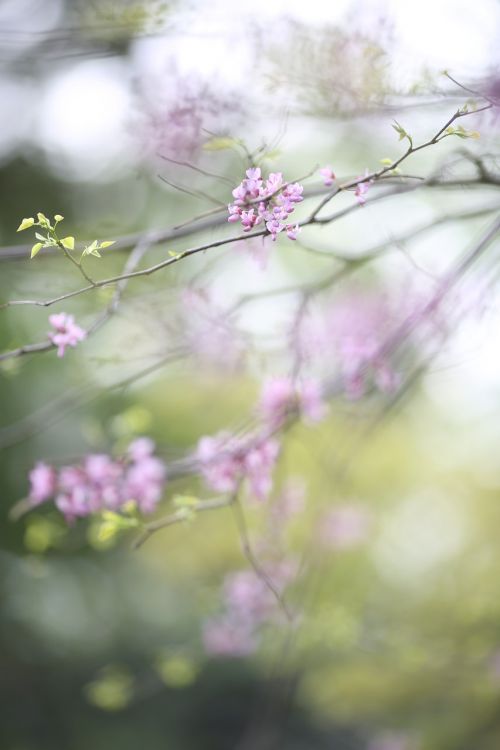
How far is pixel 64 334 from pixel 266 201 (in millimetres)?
469

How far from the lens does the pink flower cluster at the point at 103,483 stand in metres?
1.65

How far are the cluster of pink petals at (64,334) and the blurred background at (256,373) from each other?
263 millimetres

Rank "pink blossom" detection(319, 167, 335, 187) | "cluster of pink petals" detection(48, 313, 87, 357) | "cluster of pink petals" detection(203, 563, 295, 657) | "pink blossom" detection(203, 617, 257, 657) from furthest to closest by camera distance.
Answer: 1. "pink blossom" detection(203, 617, 257, 657)
2. "cluster of pink petals" detection(203, 563, 295, 657)
3. "cluster of pink petals" detection(48, 313, 87, 357)
4. "pink blossom" detection(319, 167, 335, 187)

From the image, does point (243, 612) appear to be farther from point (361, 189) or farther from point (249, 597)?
point (361, 189)

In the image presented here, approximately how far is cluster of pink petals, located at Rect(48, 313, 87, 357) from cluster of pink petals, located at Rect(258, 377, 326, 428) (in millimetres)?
431

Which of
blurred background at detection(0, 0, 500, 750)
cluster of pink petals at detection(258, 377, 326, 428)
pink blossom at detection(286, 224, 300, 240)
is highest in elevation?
blurred background at detection(0, 0, 500, 750)

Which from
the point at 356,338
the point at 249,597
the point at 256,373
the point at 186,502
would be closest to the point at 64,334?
the point at 186,502

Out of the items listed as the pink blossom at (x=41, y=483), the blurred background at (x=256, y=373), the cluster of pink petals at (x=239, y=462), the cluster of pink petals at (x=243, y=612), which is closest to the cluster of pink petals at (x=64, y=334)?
the blurred background at (x=256, y=373)

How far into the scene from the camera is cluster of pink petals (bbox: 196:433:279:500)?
58.7 inches

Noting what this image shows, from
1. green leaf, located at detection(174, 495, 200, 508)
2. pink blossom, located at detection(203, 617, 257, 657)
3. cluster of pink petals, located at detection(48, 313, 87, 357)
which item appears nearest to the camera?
cluster of pink petals, located at detection(48, 313, 87, 357)

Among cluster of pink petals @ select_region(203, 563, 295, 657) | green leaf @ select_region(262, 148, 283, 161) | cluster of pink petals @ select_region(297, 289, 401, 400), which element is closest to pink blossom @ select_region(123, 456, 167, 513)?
cluster of pink petals @ select_region(297, 289, 401, 400)

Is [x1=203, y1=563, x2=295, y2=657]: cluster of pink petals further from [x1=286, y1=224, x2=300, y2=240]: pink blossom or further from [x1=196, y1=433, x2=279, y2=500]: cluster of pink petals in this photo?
[x1=286, y1=224, x2=300, y2=240]: pink blossom

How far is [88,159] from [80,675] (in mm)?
4168

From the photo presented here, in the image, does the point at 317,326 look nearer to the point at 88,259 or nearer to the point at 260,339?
the point at 260,339
